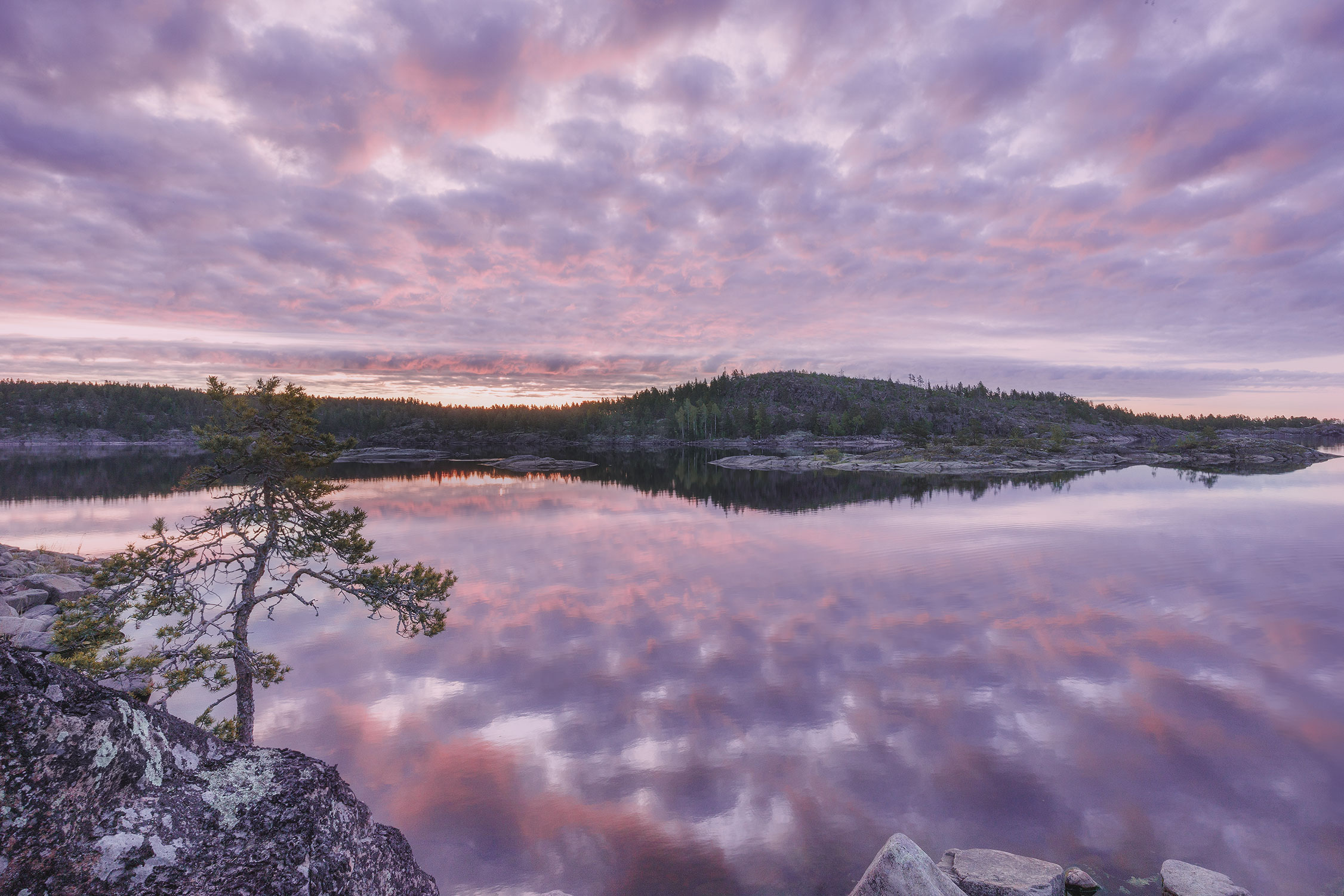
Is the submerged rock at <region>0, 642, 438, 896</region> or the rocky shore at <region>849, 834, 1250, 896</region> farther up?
the submerged rock at <region>0, 642, 438, 896</region>

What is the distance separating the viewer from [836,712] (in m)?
16.9

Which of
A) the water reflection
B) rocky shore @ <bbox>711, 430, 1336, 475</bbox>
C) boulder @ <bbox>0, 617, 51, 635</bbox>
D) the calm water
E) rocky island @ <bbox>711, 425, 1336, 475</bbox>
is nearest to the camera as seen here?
the calm water

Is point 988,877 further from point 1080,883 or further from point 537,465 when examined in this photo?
point 537,465

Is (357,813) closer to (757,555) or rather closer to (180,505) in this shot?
(757,555)

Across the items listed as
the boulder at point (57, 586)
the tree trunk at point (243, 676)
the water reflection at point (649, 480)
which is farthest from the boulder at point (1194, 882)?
the water reflection at point (649, 480)

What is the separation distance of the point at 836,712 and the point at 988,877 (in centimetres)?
706

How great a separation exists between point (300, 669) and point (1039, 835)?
21854mm

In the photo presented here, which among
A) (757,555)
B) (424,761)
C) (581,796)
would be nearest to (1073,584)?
(757,555)

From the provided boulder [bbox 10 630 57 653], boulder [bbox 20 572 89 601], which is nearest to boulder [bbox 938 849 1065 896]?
boulder [bbox 10 630 57 653]

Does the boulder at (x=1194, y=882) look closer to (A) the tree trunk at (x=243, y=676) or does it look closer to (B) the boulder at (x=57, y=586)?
(A) the tree trunk at (x=243, y=676)

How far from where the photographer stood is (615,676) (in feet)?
64.6

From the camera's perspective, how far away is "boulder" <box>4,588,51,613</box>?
74.7 ft

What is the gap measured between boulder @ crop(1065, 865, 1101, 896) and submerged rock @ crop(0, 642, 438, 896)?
11118 millimetres

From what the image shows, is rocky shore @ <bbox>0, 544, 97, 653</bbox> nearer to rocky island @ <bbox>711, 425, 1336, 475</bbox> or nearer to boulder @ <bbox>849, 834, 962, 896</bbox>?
boulder @ <bbox>849, 834, 962, 896</bbox>
